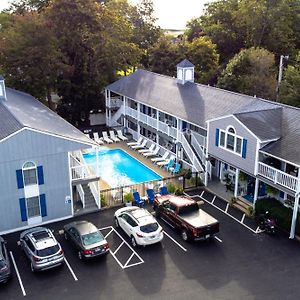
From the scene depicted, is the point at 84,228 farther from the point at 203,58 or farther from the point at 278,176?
the point at 203,58

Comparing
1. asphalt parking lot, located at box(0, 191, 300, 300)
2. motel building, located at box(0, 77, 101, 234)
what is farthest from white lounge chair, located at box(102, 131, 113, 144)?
asphalt parking lot, located at box(0, 191, 300, 300)

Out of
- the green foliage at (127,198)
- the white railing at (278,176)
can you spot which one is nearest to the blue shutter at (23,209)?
the green foliage at (127,198)

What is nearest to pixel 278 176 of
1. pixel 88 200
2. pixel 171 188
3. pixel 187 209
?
pixel 187 209

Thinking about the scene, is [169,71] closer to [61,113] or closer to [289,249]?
[61,113]

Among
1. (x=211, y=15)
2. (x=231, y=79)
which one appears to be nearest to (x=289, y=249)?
(x=231, y=79)

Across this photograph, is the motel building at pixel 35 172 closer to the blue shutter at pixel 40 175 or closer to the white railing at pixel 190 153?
the blue shutter at pixel 40 175
